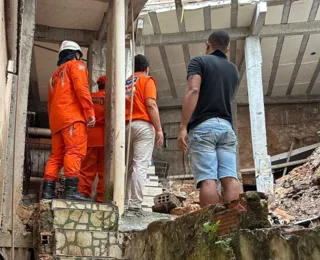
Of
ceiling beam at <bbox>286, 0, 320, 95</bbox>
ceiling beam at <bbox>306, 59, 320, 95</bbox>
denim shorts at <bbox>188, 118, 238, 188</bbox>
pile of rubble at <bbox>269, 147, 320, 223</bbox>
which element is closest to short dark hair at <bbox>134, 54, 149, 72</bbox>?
denim shorts at <bbox>188, 118, 238, 188</bbox>

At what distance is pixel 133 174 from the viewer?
17.0 feet

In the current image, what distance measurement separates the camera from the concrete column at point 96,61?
7.51 m

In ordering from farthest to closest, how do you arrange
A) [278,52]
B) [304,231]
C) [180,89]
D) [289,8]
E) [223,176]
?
1. [180,89]
2. [278,52]
3. [289,8]
4. [223,176]
5. [304,231]

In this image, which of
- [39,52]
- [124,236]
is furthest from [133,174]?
[39,52]

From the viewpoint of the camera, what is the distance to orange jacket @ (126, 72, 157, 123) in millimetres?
5449

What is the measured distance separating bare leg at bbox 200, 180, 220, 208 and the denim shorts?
0.04 metres

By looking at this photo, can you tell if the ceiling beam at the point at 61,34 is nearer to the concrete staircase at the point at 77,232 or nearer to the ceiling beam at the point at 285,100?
the concrete staircase at the point at 77,232

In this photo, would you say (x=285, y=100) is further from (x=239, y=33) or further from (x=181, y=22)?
(x=181, y=22)

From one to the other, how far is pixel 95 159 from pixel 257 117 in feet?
22.2

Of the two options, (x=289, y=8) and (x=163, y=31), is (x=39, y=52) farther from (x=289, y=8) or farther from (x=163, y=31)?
(x=289, y=8)

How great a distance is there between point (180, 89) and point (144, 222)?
11544 millimetres

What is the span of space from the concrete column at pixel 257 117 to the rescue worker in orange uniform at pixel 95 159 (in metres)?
6.13

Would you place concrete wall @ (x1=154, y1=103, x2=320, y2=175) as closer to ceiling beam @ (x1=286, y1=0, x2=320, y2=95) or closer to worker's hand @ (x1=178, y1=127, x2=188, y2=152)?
ceiling beam @ (x1=286, y1=0, x2=320, y2=95)

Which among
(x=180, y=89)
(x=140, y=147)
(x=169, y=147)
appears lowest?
(x=140, y=147)
